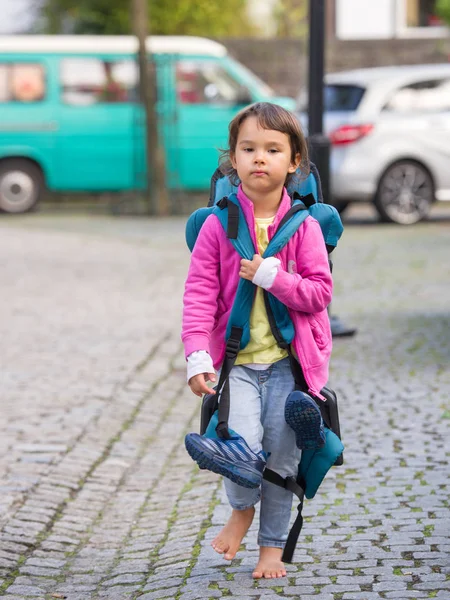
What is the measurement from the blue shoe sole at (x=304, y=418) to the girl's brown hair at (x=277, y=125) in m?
0.67

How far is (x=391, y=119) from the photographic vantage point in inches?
634

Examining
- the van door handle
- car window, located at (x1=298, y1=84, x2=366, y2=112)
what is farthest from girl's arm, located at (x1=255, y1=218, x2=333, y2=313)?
the van door handle

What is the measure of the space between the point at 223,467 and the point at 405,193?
506 inches

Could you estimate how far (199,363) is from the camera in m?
3.75

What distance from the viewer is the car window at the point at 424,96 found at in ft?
53.3

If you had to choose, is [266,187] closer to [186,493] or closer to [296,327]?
[296,327]

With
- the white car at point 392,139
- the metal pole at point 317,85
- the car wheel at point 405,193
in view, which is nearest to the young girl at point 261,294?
the metal pole at point 317,85

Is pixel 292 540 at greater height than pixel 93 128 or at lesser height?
greater

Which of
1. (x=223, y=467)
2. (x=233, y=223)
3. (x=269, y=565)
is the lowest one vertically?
(x=269, y=565)

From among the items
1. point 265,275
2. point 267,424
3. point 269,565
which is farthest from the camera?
point 269,565

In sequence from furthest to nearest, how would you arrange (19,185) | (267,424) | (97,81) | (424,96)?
1. (97,81)
2. (19,185)
3. (424,96)
4. (267,424)

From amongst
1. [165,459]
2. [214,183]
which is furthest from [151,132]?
[214,183]

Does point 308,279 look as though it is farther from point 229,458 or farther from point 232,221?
point 229,458

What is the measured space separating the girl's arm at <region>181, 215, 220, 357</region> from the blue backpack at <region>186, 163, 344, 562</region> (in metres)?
0.06
